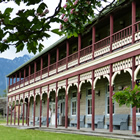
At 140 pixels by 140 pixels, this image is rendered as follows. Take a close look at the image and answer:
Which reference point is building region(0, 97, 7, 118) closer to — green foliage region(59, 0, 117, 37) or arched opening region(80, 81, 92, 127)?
arched opening region(80, 81, 92, 127)

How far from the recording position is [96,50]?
17.8 meters

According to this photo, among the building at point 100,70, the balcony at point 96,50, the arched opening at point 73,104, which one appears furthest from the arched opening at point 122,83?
the arched opening at point 73,104

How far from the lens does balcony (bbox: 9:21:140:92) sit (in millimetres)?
14701

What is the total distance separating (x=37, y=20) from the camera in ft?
11.4

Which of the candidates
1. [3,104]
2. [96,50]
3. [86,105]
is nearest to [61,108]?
[86,105]

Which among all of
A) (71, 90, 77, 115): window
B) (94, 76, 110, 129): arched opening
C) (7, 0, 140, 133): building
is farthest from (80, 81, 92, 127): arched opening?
(71, 90, 77, 115): window

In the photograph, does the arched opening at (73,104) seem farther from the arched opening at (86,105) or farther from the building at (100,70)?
the arched opening at (86,105)

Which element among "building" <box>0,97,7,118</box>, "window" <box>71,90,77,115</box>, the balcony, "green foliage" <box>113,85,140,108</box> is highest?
the balcony

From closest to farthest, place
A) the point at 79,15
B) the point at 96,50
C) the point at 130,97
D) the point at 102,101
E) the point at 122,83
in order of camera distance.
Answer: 1. the point at 79,15
2. the point at 130,97
3. the point at 96,50
4. the point at 122,83
5. the point at 102,101

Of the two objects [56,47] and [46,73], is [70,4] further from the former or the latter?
[46,73]

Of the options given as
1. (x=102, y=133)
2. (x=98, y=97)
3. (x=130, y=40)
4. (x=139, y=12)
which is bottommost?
(x=102, y=133)

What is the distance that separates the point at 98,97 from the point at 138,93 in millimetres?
13639

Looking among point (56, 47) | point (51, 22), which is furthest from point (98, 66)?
point (51, 22)

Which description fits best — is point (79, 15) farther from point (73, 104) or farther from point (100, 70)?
point (73, 104)
